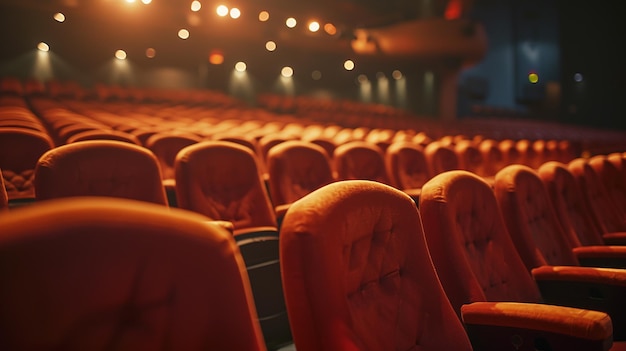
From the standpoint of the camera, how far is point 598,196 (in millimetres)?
2816

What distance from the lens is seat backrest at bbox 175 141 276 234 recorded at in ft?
7.02

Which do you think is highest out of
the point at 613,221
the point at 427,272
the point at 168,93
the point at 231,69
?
the point at 231,69

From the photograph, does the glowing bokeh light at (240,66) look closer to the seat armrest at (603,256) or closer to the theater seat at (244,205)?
the theater seat at (244,205)

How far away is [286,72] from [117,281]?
53.8ft

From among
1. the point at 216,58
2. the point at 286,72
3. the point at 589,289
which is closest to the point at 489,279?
the point at 589,289

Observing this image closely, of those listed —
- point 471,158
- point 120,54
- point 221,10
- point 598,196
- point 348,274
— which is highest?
point 221,10

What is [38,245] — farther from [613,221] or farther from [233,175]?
[613,221]

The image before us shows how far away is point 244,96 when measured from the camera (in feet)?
49.8

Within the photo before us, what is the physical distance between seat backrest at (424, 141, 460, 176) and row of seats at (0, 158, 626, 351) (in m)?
1.81

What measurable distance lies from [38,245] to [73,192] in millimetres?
1357

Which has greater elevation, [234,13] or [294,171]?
[234,13]

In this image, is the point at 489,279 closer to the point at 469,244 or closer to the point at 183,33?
the point at 469,244

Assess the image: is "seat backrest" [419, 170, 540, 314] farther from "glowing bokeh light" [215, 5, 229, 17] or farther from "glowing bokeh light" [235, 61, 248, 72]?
"glowing bokeh light" [235, 61, 248, 72]

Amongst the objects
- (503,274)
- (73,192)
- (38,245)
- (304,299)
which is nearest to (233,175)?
(73,192)
